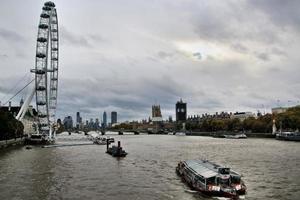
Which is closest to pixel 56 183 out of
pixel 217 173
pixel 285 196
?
pixel 217 173

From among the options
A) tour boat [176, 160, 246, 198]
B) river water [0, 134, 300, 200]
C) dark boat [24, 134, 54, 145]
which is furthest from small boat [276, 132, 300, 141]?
tour boat [176, 160, 246, 198]

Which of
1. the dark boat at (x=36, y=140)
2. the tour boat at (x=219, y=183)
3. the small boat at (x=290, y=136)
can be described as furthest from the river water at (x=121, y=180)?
the small boat at (x=290, y=136)

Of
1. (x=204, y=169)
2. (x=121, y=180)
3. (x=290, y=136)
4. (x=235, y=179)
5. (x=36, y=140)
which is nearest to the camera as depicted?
(x=235, y=179)

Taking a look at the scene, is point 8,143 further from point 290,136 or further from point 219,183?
point 290,136

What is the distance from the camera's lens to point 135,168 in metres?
62.8

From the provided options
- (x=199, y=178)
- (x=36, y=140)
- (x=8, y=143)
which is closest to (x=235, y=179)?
(x=199, y=178)

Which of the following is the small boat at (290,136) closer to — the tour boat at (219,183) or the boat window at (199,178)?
the boat window at (199,178)

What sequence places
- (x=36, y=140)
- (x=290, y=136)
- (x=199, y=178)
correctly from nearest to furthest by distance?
(x=199, y=178), (x=36, y=140), (x=290, y=136)

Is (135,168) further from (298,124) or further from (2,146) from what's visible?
(298,124)

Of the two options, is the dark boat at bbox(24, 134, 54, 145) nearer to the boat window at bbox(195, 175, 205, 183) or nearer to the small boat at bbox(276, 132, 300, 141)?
the small boat at bbox(276, 132, 300, 141)

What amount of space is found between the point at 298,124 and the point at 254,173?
445 ft

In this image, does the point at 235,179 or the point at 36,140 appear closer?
the point at 235,179

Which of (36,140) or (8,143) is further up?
(36,140)

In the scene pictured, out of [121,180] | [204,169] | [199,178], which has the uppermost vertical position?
[204,169]
